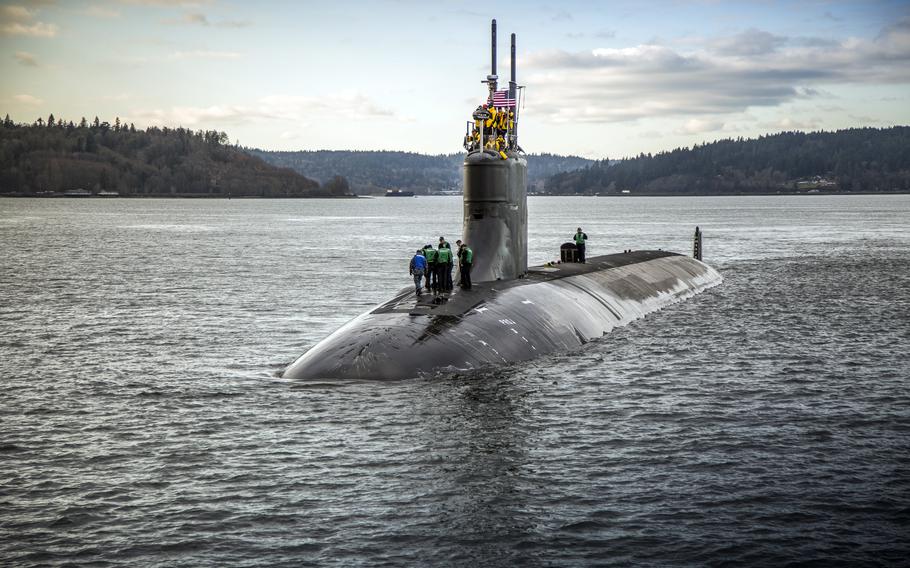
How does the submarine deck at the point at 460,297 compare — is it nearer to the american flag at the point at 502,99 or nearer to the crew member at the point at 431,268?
the crew member at the point at 431,268

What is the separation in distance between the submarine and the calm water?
64cm

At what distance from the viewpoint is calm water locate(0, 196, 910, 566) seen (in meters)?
13.5

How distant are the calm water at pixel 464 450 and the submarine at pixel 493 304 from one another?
2.11 feet

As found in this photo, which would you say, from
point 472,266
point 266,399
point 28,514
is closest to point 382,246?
point 472,266

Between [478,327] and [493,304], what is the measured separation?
182 centimetres

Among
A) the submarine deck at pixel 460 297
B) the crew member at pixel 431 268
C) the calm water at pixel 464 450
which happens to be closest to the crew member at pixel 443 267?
the crew member at pixel 431 268

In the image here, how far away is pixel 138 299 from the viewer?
146ft

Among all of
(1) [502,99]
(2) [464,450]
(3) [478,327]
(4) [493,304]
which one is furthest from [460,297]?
(2) [464,450]

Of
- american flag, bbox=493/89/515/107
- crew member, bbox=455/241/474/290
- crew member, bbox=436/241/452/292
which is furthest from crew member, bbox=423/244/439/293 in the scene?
american flag, bbox=493/89/515/107

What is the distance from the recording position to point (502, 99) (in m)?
30.1

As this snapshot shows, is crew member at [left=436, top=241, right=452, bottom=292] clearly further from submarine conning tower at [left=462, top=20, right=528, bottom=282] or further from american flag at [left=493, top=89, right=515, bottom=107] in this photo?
american flag at [left=493, top=89, right=515, bottom=107]

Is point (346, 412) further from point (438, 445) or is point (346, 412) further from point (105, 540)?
point (105, 540)

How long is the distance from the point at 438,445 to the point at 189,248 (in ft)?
233

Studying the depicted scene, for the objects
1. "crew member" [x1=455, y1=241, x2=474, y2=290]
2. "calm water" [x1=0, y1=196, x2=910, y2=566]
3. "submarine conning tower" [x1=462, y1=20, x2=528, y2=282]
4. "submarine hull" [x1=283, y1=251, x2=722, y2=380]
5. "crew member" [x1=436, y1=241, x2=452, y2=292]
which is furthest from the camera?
"submarine conning tower" [x1=462, y1=20, x2=528, y2=282]
